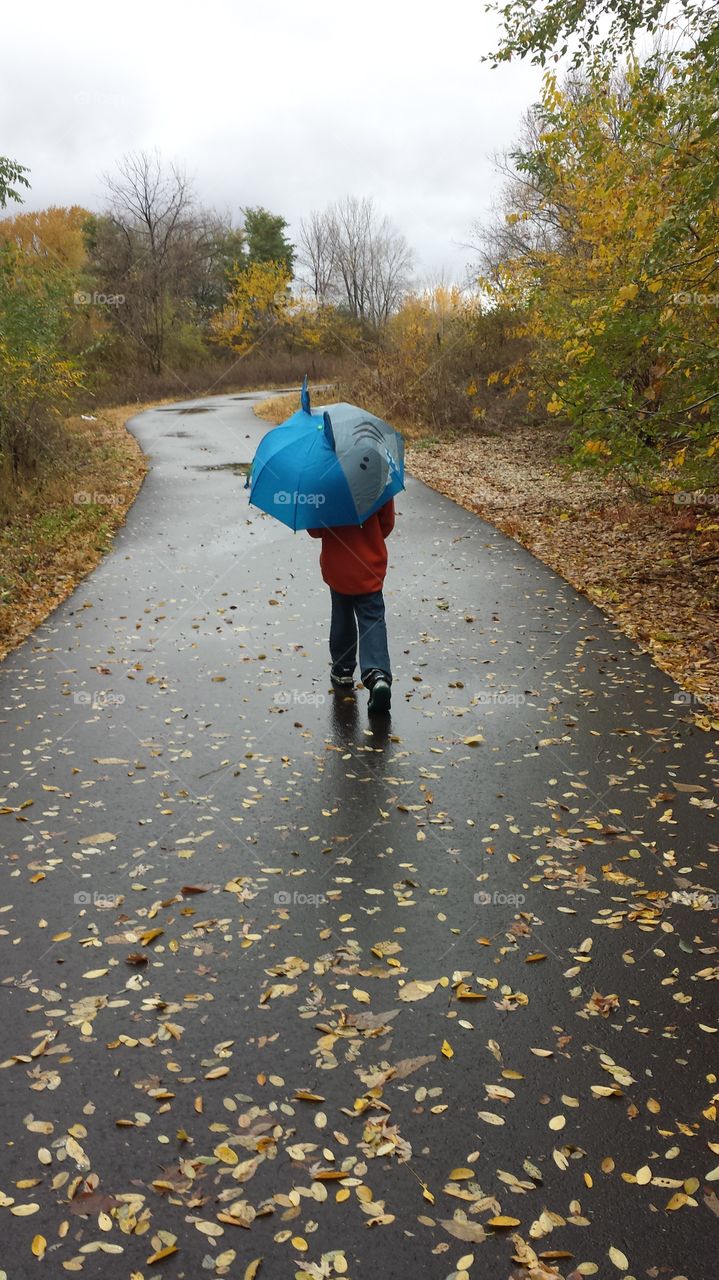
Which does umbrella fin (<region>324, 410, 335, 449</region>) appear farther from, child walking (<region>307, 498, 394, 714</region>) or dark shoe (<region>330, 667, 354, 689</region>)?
dark shoe (<region>330, 667, 354, 689</region>)

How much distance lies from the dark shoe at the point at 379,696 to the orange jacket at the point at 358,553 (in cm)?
68

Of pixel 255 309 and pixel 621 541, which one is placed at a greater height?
pixel 255 309

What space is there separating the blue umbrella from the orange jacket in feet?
1.20

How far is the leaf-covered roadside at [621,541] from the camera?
7914mm

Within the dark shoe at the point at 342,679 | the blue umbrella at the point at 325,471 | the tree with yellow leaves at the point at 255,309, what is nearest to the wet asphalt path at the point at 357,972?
the dark shoe at the point at 342,679

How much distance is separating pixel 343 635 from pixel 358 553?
32.6 inches

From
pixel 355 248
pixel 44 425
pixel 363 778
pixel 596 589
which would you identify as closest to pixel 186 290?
pixel 355 248

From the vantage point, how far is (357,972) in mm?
3766

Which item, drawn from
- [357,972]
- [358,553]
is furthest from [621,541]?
[357,972]

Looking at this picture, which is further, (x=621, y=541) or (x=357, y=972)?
(x=621, y=541)

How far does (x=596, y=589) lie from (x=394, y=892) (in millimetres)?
6166

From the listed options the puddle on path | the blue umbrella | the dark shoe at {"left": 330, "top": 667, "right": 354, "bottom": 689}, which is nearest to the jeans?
the dark shoe at {"left": 330, "top": 667, "right": 354, "bottom": 689}

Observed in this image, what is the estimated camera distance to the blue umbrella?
5.59 m

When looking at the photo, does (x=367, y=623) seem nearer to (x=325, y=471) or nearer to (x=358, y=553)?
(x=358, y=553)
